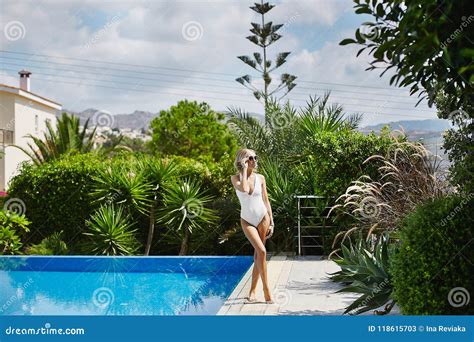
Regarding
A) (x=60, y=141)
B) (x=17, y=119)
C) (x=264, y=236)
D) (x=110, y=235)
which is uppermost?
(x=17, y=119)

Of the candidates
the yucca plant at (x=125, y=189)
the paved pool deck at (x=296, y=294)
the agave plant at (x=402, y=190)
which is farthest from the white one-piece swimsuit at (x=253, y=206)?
the yucca plant at (x=125, y=189)

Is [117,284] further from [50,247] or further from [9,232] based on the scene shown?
[9,232]

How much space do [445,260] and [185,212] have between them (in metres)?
7.44

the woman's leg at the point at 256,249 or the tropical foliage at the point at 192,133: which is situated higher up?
the tropical foliage at the point at 192,133

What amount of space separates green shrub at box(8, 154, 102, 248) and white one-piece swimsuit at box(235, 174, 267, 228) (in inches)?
249

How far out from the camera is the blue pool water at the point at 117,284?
8.81 metres

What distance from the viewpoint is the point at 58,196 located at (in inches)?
526

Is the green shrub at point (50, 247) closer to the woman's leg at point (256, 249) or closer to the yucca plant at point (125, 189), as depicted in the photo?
the yucca plant at point (125, 189)

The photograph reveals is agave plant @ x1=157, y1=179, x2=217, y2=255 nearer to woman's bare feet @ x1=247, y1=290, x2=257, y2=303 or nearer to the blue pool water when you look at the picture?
the blue pool water

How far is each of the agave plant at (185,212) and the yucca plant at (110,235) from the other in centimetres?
68

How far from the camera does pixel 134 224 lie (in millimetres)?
13031

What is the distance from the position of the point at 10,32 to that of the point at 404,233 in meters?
9.70

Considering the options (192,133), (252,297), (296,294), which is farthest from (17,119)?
(252,297)
